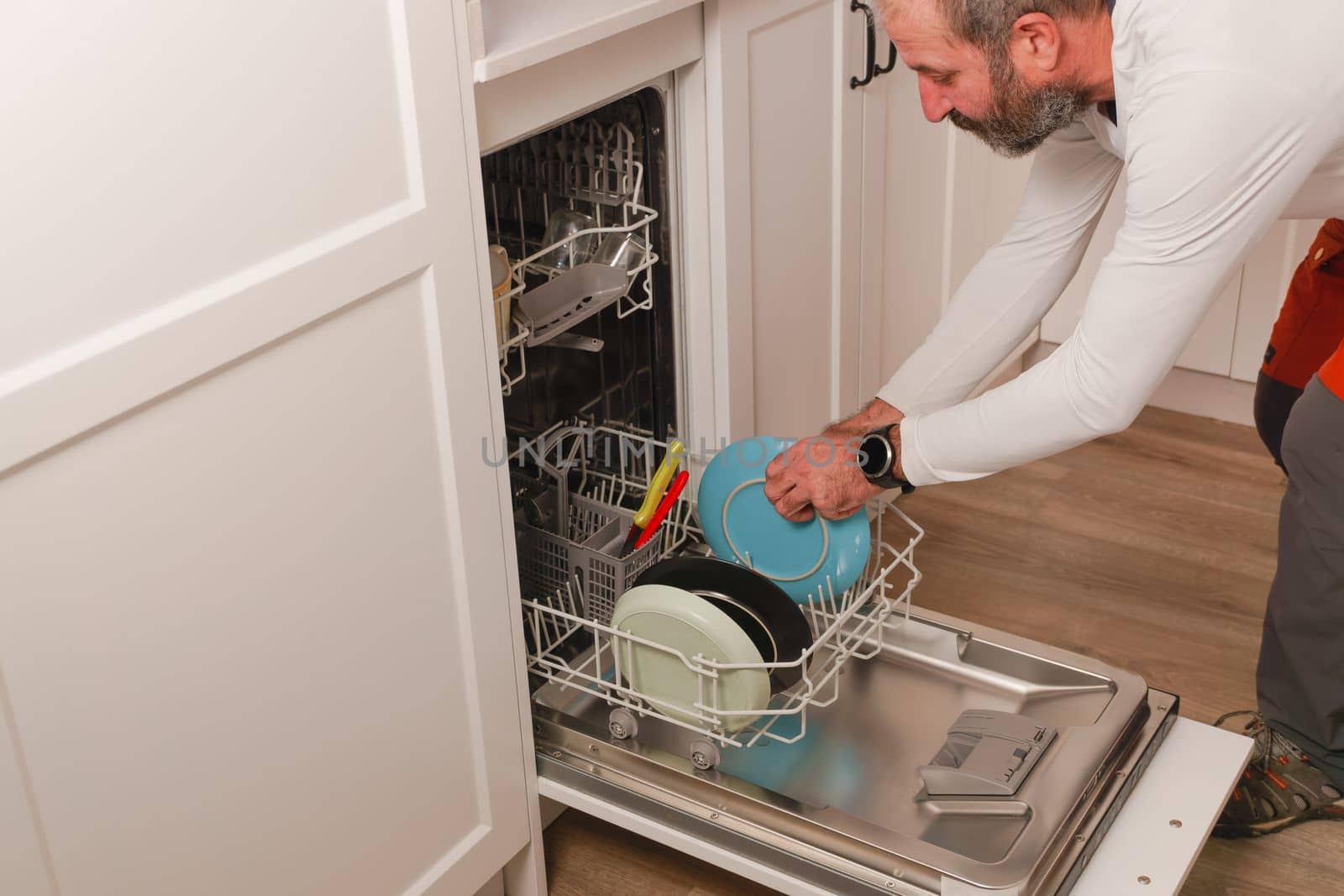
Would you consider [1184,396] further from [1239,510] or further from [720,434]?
[720,434]

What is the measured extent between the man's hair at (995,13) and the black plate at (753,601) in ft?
1.91

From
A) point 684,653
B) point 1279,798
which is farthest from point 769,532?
point 1279,798

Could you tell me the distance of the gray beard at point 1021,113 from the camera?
1302 mm

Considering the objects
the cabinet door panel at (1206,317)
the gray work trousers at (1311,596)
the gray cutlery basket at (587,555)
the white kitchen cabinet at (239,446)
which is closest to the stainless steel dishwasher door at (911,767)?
the gray cutlery basket at (587,555)

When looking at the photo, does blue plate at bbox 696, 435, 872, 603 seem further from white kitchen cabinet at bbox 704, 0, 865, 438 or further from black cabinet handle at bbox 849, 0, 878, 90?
black cabinet handle at bbox 849, 0, 878, 90

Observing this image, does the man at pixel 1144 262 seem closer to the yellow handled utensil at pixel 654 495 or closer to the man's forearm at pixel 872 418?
the man's forearm at pixel 872 418

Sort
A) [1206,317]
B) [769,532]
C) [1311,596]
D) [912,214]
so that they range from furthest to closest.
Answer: [1206,317]
[912,214]
[1311,596]
[769,532]

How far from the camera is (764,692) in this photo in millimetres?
1388

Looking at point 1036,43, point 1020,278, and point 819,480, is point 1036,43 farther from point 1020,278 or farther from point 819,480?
point 819,480

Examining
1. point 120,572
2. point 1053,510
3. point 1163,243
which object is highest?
point 1163,243

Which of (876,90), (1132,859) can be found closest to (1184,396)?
(876,90)

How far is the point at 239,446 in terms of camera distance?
3.42ft

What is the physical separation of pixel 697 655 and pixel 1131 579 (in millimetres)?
1185

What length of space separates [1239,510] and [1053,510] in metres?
0.33
